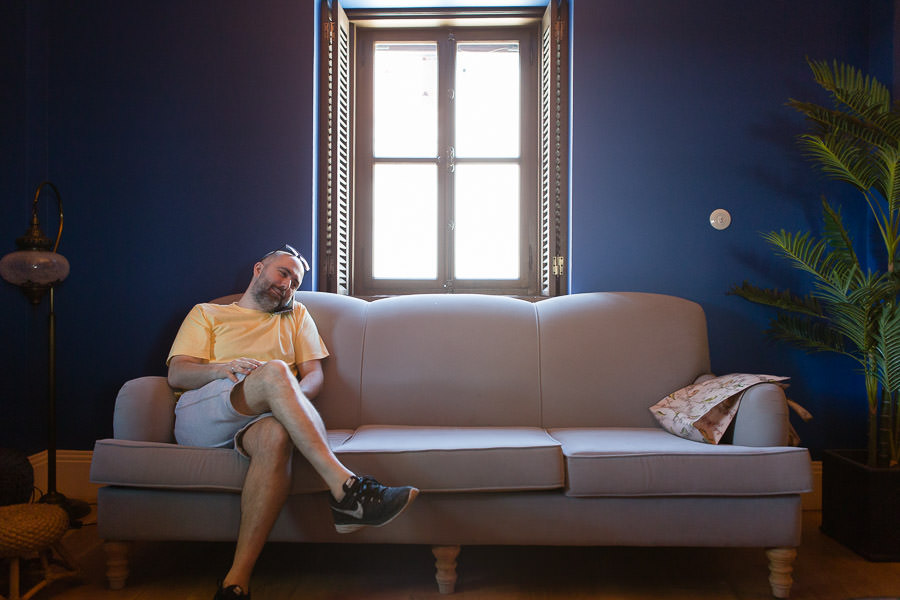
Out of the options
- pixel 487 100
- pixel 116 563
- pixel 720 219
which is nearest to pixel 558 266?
pixel 720 219

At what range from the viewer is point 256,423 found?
1.80 m

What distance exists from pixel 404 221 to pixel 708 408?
1789 mm

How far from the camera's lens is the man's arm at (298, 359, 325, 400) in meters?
2.21

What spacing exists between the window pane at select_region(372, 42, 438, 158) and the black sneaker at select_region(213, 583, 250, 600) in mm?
2237

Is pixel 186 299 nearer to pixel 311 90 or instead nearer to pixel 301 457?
pixel 311 90

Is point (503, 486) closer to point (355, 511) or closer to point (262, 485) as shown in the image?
point (355, 511)

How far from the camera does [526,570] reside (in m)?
2.03

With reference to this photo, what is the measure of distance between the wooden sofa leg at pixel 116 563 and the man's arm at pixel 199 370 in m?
0.53

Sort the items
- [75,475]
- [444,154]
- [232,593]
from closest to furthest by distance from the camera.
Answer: [232,593] → [75,475] → [444,154]

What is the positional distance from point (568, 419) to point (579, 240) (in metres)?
0.92

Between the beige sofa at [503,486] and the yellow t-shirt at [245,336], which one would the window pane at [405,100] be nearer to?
the yellow t-shirt at [245,336]

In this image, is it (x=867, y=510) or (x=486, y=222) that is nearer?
(x=867, y=510)

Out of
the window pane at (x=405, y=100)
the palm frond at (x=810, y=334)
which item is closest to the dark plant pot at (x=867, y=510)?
the palm frond at (x=810, y=334)

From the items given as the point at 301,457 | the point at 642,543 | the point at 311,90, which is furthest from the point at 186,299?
the point at 642,543
